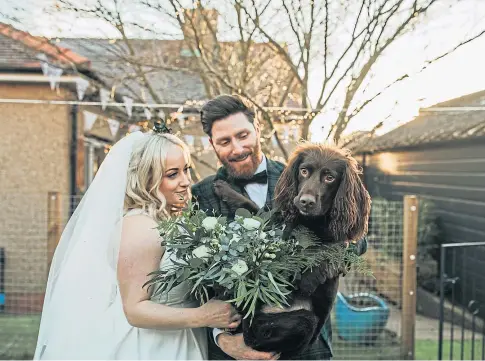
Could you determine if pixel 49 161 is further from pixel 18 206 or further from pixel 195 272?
pixel 195 272

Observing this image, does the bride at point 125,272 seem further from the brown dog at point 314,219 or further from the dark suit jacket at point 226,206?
the brown dog at point 314,219

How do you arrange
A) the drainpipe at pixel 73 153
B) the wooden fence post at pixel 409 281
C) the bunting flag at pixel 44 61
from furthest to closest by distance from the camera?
the drainpipe at pixel 73 153 → the bunting flag at pixel 44 61 → the wooden fence post at pixel 409 281

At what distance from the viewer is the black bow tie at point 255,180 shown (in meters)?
2.52

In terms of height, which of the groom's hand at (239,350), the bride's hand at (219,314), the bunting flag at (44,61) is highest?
the bunting flag at (44,61)

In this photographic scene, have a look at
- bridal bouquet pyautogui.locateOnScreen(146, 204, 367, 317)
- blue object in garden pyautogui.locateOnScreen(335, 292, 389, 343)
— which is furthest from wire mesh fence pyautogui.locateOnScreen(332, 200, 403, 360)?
bridal bouquet pyautogui.locateOnScreen(146, 204, 367, 317)

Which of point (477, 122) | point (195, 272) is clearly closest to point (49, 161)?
point (477, 122)

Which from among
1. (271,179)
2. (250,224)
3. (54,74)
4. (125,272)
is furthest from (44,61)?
(250,224)

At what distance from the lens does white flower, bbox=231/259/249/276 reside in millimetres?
1864

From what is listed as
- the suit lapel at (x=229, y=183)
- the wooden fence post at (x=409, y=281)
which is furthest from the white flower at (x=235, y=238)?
the wooden fence post at (x=409, y=281)

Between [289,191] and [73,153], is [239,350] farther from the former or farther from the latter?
[73,153]

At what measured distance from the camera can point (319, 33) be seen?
4.98m

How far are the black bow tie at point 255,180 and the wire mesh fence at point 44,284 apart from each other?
308 cm

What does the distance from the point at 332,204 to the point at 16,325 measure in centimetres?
479

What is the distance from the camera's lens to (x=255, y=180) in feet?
8.36
